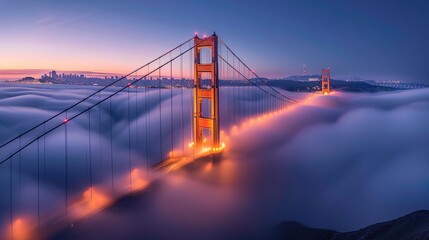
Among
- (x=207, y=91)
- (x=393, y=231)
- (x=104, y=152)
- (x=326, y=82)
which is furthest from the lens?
(x=326, y=82)

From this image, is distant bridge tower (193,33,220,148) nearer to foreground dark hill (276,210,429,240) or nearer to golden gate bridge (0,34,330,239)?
golden gate bridge (0,34,330,239)

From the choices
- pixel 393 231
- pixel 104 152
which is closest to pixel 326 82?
pixel 104 152

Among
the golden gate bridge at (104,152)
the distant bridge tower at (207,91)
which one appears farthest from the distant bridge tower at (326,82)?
the distant bridge tower at (207,91)

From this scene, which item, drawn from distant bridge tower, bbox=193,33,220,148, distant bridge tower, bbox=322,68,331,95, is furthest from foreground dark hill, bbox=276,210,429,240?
distant bridge tower, bbox=322,68,331,95

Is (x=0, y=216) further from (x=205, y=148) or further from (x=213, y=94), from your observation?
(x=213, y=94)

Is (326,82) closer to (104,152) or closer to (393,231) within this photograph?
(104,152)

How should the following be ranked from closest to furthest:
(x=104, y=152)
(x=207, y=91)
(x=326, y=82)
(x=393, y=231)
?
(x=393, y=231), (x=207, y=91), (x=104, y=152), (x=326, y=82)

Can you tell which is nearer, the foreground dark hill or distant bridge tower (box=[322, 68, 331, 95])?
the foreground dark hill

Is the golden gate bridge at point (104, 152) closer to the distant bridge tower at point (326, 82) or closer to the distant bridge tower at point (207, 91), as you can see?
the distant bridge tower at point (207, 91)

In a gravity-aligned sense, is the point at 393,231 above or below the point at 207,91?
below

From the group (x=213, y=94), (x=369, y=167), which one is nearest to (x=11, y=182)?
(x=213, y=94)
